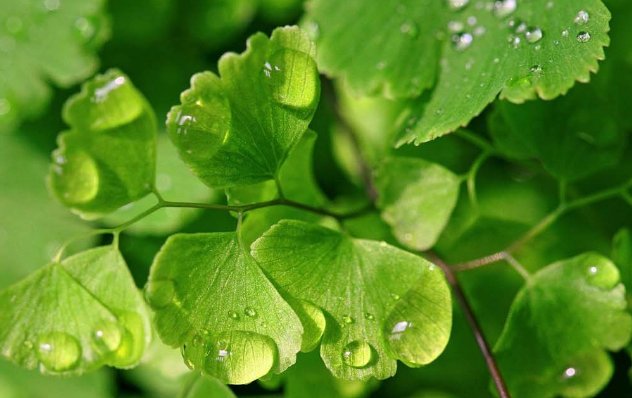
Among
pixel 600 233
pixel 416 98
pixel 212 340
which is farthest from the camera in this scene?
pixel 600 233

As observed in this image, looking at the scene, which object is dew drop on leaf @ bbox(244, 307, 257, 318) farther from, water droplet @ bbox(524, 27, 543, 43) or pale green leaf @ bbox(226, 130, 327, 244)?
water droplet @ bbox(524, 27, 543, 43)

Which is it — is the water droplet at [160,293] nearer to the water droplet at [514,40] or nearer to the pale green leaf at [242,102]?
the pale green leaf at [242,102]

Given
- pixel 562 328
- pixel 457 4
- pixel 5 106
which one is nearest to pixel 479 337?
pixel 562 328

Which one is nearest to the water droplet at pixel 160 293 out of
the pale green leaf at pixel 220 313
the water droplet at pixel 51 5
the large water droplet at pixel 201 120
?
the pale green leaf at pixel 220 313

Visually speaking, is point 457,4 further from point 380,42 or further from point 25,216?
point 25,216

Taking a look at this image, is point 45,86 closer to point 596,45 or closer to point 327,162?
point 327,162

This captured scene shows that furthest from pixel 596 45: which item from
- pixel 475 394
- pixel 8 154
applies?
pixel 8 154
